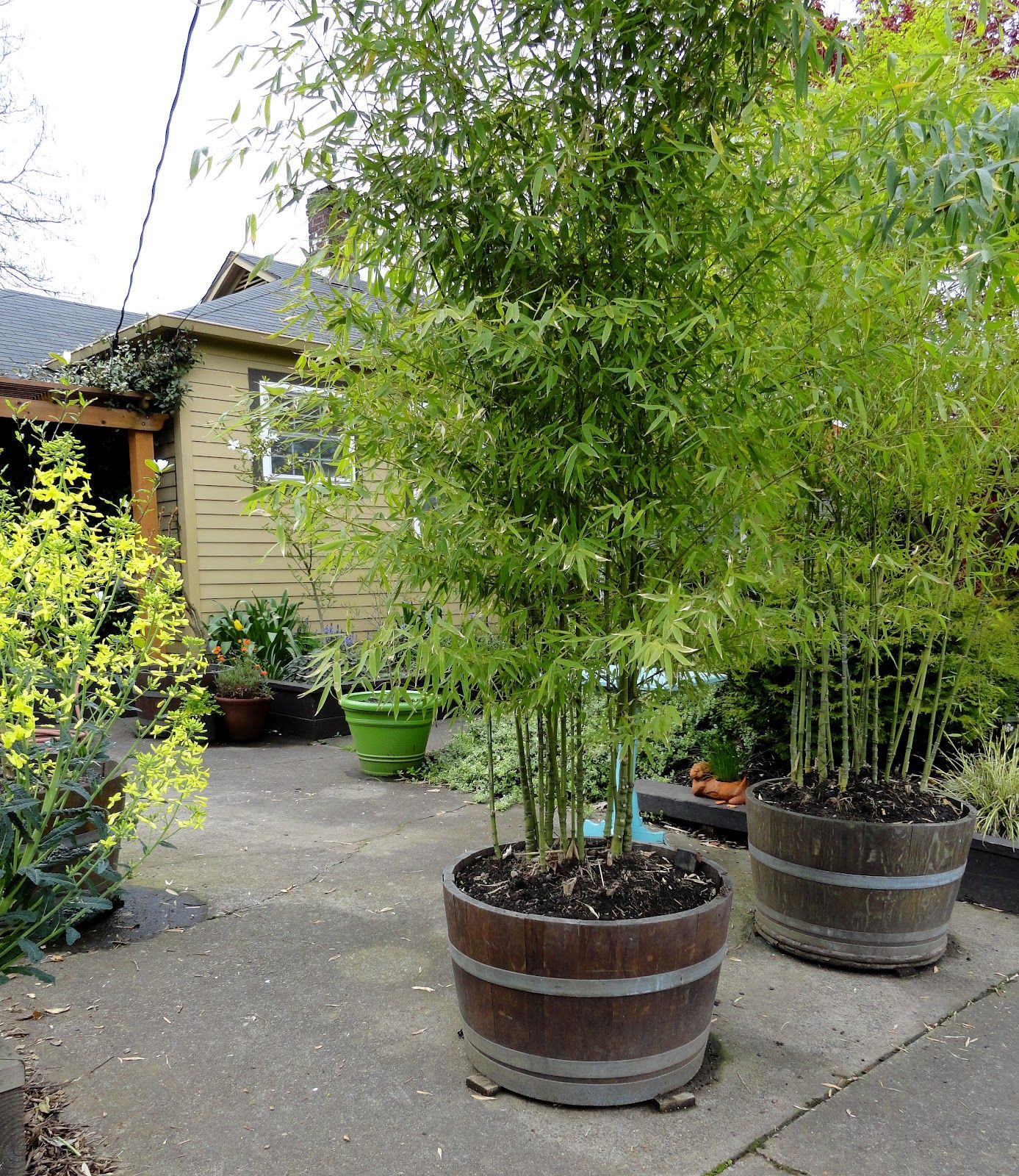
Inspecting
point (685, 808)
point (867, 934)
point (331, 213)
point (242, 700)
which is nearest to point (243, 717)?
point (242, 700)

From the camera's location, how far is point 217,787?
5.25 m

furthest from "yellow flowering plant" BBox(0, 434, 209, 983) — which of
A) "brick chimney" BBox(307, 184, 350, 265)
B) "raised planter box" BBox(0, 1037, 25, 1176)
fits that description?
"brick chimney" BBox(307, 184, 350, 265)

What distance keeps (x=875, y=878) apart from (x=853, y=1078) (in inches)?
29.1

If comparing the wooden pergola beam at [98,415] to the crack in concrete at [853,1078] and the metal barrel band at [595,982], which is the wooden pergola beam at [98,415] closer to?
the metal barrel band at [595,982]

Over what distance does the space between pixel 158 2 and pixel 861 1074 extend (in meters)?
3.65

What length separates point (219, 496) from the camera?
7648 millimetres

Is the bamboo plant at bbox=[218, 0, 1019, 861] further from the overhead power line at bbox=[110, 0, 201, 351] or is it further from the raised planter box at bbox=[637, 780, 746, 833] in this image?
the raised planter box at bbox=[637, 780, 746, 833]

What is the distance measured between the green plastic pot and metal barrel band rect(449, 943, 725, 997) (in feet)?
11.1

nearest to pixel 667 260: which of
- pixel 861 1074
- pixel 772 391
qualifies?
pixel 772 391

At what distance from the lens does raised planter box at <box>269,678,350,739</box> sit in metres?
6.78

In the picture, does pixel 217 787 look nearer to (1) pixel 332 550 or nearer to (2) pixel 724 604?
(1) pixel 332 550

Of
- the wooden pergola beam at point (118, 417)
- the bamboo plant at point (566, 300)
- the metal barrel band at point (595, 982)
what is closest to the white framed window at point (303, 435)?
the bamboo plant at point (566, 300)

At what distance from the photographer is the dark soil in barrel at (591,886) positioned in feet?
7.21

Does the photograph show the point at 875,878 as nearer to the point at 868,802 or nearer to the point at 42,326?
the point at 868,802
